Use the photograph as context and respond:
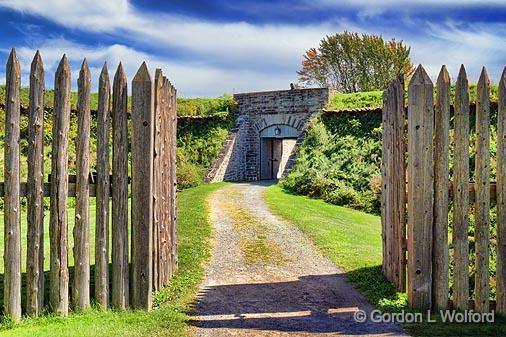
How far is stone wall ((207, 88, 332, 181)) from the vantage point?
2548 centimetres

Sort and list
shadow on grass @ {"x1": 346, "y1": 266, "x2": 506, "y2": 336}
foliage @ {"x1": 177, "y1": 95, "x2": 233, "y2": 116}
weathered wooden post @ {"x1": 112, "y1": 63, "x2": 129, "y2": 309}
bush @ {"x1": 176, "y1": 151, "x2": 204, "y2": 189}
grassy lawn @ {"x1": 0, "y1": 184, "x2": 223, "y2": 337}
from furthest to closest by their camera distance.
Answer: foliage @ {"x1": 177, "y1": 95, "x2": 233, "y2": 116} → bush @ {"x1": 176, "y1": 151, "x2": 204, "y2": 189} → weathered wooden post @ {"x1": 112, "y1": 63, "x2": 129, "y2": 309} → shadow on grass @ {"x1": 346, "y1": 266, "x2": 506, "y2": 336} → grassy lawn @ {"x1": 0, "y1": 184, "x2": 223, "y2": 337}

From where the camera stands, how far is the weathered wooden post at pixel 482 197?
575 cm

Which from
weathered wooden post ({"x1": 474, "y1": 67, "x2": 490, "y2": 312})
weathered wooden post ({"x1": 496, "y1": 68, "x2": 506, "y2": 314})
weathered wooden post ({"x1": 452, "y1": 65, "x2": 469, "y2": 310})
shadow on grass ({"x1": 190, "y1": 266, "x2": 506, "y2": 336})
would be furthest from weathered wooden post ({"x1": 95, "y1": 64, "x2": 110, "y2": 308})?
weathered wooden post ({"x1": 496, "y1": 68, "x2": 506, "y2": 314})

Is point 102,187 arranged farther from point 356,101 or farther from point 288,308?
point 356,101

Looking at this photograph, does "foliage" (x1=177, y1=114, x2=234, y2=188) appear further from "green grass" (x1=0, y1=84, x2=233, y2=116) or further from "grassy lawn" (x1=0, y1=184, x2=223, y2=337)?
"grassy lawn" (x1=0, y1=184, x2=223, y2=337)

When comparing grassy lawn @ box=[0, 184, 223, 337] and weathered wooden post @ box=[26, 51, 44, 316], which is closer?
grassy lawn @ box=[0, 184, 223, 337]

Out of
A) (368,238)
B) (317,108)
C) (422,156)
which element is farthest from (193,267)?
(317,108)

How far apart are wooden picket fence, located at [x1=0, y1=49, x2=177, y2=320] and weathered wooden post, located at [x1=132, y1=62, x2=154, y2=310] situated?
1 cm

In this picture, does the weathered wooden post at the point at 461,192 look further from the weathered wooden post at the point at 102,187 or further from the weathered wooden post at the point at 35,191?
the weathered wooden post at the point at 35,191

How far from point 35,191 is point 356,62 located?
37.5 m

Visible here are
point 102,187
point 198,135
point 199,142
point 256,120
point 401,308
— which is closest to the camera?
point 102,187

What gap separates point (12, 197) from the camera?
5598mm

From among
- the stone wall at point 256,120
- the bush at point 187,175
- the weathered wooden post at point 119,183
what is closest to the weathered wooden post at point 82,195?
the weathered wooden post at point 119,183

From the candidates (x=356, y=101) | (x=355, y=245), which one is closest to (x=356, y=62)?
(x=356, y=101)
